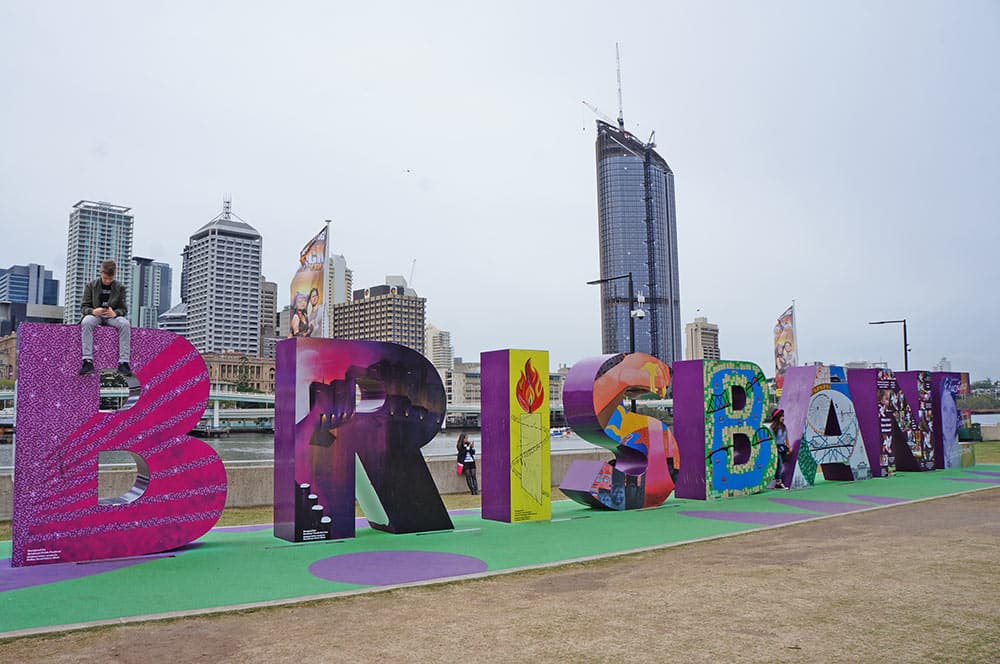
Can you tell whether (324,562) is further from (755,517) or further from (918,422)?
(918,422)

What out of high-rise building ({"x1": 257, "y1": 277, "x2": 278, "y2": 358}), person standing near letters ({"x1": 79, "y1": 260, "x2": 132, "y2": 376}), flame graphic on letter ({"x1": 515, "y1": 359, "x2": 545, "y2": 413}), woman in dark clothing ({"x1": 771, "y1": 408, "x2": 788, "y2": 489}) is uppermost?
high-rise building ({"x1": 257, "y1": 277, "x2": 278, "y2": 358})

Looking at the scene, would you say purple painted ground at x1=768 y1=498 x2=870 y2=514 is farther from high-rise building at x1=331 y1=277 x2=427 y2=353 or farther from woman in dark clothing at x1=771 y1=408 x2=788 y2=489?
high-rise building at x1=331 y1=277 x2=427 y2=353

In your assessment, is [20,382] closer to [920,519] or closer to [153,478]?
[153,478]

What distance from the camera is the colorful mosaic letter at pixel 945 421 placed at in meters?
25.3

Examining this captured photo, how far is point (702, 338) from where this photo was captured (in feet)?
371

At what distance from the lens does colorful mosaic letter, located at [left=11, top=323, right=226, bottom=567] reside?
32.3 feet

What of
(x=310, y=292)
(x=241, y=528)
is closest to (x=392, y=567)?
(x=241, y=528)

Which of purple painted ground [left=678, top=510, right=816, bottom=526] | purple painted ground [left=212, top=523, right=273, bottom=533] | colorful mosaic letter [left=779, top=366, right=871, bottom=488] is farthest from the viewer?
colorful mosaic letter [left=779, top=366, right=871, bottom=488]

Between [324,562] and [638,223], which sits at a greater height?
[638,223]

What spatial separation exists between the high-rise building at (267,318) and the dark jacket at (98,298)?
602 feet

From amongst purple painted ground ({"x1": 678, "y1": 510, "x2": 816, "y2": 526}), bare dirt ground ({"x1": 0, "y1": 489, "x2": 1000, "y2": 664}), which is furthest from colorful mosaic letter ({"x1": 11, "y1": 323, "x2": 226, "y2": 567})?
purple painted ground ({"x1": 678, "y1": 510, "x2": 816, "y2": 526})

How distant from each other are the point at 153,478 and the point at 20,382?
2102 mm

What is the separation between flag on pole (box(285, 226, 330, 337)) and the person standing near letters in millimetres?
18395

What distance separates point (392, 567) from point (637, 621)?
3957 mm
